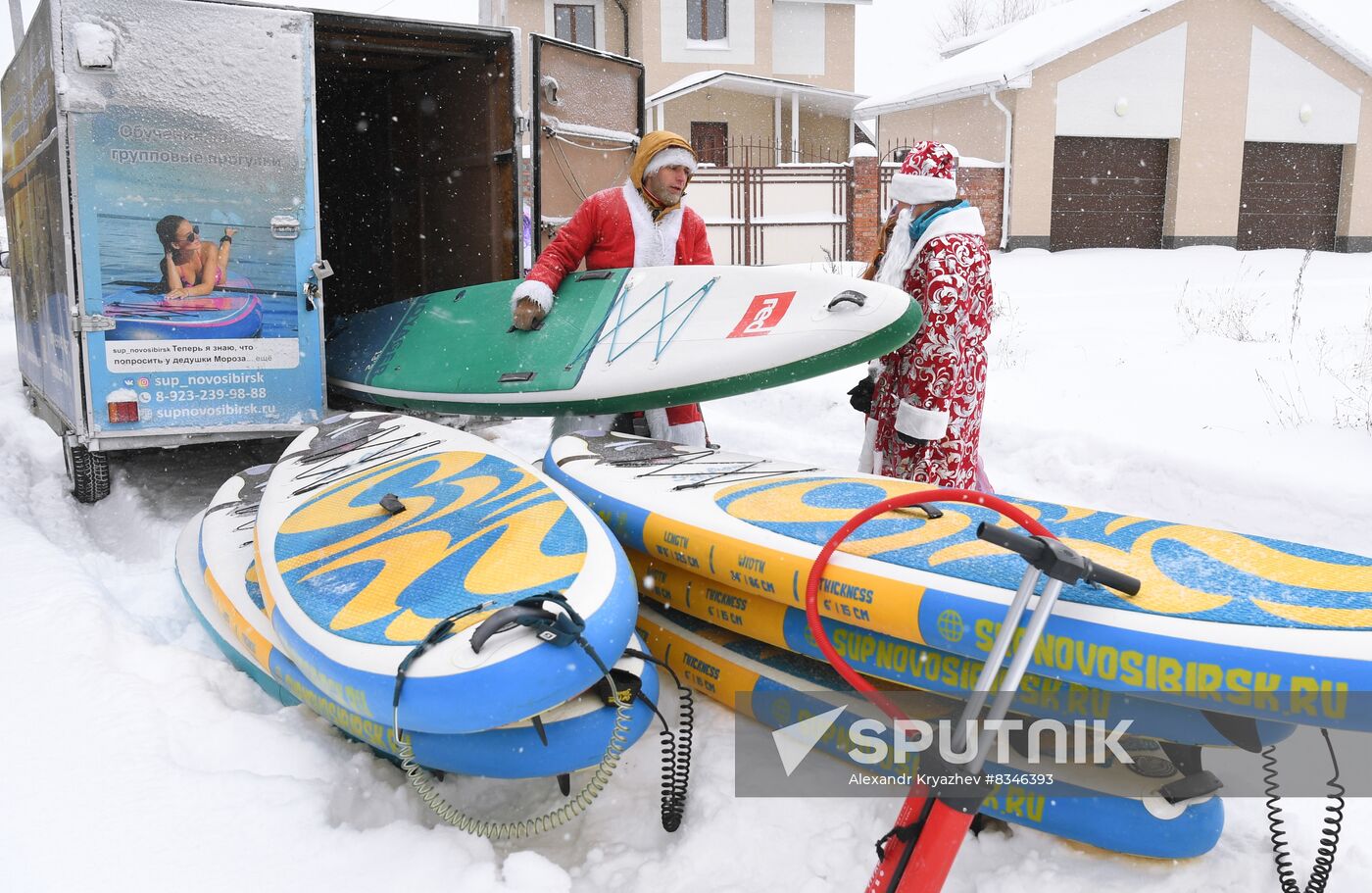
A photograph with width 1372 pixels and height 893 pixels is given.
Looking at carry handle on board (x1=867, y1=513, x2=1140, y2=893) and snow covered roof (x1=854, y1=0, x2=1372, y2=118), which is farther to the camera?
snow covered roof (x1=854, y1=0, x2=1372, y2=118)

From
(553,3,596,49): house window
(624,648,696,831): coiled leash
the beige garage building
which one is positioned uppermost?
(553,3,596,49): house window

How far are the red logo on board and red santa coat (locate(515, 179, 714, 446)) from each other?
0.61 meters

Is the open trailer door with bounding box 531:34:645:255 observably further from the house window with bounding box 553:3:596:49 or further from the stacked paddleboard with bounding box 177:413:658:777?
the house window with bounding box 553:3:596:49

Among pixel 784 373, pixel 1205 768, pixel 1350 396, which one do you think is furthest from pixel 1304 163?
pixel 1205 768

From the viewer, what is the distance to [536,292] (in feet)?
17.1

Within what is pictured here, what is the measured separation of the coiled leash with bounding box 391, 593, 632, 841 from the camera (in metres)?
2.30

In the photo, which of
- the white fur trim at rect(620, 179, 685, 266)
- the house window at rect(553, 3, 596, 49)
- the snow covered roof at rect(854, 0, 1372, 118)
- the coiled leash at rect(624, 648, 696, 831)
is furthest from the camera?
the house window at rect(553, 3, 596, 49)

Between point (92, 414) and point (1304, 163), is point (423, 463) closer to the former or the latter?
point (92, 414)

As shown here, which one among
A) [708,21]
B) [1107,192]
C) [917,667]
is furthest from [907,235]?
[708,21]

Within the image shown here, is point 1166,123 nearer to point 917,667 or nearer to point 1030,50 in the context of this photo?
point 1030,50

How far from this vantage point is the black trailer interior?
21.1 ft

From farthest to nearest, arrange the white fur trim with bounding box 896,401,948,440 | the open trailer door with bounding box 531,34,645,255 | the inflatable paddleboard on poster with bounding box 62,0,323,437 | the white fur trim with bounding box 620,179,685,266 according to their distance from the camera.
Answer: the open trailer door with bounding box 531,34,645,255 → the white fur trim with bounding box 620,179,685,266 → the inflatable paddleboard on poster with bounding box 62,0,323,437 → the white fur trim with bounding box 896,401,948,440

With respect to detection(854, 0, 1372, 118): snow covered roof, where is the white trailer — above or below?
below

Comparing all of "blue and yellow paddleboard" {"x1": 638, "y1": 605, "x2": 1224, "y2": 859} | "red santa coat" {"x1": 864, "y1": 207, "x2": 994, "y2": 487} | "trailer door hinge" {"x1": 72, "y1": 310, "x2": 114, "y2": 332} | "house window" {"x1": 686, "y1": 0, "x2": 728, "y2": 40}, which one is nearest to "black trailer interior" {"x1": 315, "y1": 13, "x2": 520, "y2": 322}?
"trailer door hinge" {"x1": 72, "y1": 310, "x2": 114, "y2": 332}
